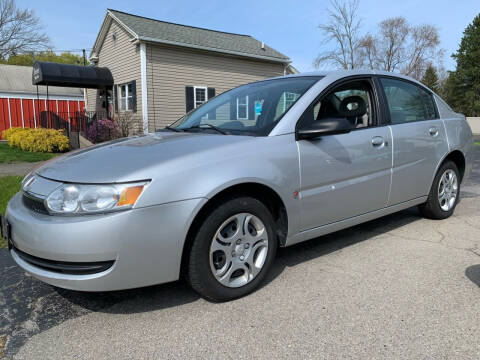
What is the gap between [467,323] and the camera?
7.87ft

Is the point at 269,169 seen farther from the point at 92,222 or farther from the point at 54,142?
the point at 54,142

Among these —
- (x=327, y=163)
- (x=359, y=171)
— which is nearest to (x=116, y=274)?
(x=327, y=163)

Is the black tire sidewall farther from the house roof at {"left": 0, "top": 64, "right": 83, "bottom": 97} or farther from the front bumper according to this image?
the house roof at {"left": 0, "top": 64, "right": 83, "bottom": 97}

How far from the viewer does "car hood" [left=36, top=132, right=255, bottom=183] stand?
2377 mm

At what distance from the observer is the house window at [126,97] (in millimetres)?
16484

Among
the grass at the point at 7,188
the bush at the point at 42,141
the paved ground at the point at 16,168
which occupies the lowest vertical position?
the paved ground at the point at 16,168

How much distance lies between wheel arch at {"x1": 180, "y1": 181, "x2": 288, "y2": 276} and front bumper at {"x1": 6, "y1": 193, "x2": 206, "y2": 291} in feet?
0.33

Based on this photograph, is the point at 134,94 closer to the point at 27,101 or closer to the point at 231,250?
the point at 27,101

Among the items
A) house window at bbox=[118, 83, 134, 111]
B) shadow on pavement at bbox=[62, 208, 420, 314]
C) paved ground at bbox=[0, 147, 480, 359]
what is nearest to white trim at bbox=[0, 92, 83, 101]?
house window at bbox=[118, 83, 134, 111]

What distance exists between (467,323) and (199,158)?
1.94 metres

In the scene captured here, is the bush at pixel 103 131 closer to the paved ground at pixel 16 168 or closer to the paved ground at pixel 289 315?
the paved ground at pixel 16 168

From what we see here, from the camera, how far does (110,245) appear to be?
7.35 ft

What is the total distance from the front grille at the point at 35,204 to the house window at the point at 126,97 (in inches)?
562

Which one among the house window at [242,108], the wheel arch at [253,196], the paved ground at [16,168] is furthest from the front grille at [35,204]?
the paved ground at [16,168]
